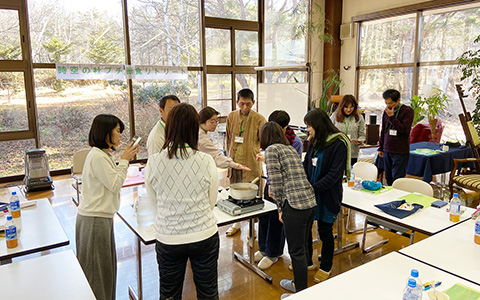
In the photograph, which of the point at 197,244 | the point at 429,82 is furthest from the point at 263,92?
the point at 197,244

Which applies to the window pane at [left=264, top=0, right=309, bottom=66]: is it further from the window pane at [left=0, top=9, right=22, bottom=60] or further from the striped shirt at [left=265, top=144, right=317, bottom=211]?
the striped shirt at [left=265, top=144, right=317, bottom=211]

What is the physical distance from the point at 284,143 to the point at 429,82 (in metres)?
5.76

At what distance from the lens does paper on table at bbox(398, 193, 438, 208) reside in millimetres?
2782

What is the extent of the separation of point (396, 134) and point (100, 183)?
322 cm

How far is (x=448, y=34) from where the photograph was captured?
258 inches

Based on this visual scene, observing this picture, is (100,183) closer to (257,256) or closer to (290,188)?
(290,188)

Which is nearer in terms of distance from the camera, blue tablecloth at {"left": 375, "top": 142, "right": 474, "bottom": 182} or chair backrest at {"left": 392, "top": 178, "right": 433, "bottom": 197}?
chair backrest at {"left": 392, "top": 178, "right": 433, "bottom": 197}

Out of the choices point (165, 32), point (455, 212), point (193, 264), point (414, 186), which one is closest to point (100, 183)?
point (193, 264)

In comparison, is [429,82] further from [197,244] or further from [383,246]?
[197,244]

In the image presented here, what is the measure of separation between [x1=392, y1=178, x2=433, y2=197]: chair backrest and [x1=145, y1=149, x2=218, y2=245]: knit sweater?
2208 millimetres

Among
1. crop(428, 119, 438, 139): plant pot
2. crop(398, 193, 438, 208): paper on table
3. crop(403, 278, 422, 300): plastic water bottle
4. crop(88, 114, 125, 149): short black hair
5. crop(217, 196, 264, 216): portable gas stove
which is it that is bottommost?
crop(398, 193, 438, 208): paper on table

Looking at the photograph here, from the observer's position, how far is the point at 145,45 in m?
6.95

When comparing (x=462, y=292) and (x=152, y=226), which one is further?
(x=152, y=226)

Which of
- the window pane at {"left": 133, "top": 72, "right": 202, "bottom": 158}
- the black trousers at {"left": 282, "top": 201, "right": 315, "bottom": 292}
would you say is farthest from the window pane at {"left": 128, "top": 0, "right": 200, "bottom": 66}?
the black trousers at {"left": 282, "top": 201, "right": 315, "bottom": 292}
